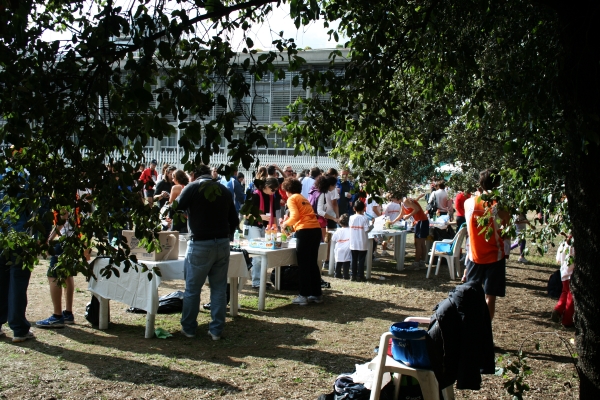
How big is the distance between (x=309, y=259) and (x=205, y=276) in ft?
7.59

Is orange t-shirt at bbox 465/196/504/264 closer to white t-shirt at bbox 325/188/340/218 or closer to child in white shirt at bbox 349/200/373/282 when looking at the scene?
child in white shirt at bbox 349/200/373/282

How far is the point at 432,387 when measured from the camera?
4.11m

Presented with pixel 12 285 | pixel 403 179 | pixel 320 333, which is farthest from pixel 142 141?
pixel 403 179

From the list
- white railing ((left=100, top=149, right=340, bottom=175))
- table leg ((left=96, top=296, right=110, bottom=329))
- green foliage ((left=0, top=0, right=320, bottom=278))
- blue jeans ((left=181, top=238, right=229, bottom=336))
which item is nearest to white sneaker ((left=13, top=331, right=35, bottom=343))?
table leg ((left=96, top=296, right=110, bottom=329))

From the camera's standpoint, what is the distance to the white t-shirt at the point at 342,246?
11406 mm

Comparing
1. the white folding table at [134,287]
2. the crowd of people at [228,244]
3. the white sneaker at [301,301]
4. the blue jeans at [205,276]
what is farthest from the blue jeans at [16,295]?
the white sneaker at [301,301]

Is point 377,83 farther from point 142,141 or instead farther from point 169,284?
point 169,284

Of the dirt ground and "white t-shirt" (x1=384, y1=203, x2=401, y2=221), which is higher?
"white t-shirt" (x1=384, y1=203, x2=401, y2=221)

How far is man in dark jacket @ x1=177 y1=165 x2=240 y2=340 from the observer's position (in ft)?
22.3

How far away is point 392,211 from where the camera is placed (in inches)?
556

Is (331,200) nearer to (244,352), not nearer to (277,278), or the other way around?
(277,278)

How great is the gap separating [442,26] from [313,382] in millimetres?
3321

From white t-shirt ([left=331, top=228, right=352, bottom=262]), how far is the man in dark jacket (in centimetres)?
454

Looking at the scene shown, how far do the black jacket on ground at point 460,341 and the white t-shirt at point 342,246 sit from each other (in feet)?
22.9
